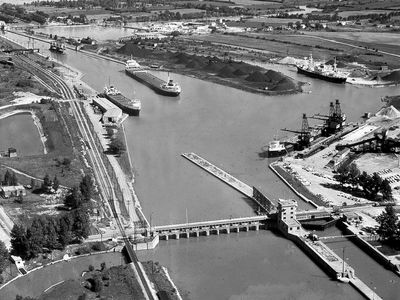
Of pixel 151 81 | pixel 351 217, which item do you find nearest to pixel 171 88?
pixel 151 81

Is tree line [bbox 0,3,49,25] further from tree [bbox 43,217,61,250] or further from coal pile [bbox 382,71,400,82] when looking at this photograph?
tree [bbox 43,217,61,250]

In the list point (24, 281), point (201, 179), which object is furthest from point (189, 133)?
point (24, 281)

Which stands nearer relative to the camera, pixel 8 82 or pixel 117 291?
pixel 117 291

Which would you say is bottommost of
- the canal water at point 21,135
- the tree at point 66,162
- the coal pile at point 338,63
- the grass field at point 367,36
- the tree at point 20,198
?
the canal water at point 21,135

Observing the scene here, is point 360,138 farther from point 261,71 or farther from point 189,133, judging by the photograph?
point 261,71

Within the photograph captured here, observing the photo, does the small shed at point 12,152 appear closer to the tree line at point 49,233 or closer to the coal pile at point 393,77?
the tree line at point 49,233

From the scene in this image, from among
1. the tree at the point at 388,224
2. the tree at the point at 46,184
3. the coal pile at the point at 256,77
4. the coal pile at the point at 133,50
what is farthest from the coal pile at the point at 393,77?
Answer: the tree at the point at 46,184
